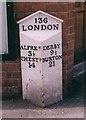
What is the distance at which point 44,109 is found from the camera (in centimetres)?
448

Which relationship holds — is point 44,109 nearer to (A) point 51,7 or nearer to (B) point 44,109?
(B) point 44,109

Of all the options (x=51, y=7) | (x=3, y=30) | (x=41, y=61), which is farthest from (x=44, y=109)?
(x=51, y=7)

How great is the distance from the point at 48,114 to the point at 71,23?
1.33 metres

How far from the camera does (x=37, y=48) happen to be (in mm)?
4391

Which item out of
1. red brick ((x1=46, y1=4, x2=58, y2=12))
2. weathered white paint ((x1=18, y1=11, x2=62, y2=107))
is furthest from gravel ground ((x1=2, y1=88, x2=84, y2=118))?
red brick ((x1=46, y1=4, x2=58, y2=12))

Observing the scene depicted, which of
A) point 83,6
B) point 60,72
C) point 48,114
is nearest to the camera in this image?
point 48,114

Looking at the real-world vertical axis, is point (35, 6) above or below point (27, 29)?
above

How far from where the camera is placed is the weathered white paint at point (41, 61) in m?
4.40

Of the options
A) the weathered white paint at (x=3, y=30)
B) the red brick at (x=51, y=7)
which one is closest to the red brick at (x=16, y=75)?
the weathered white paint at (x=3, y=30)

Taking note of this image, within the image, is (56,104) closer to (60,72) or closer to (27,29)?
(60,72)

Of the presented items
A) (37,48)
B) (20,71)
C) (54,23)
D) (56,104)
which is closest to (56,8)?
(54,23)

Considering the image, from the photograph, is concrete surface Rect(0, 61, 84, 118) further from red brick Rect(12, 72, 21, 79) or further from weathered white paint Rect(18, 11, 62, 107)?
red brick Rect(12, 72, 21, 79)

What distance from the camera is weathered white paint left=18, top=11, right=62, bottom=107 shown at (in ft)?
14.4

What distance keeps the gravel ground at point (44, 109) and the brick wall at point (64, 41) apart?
0.71ft
